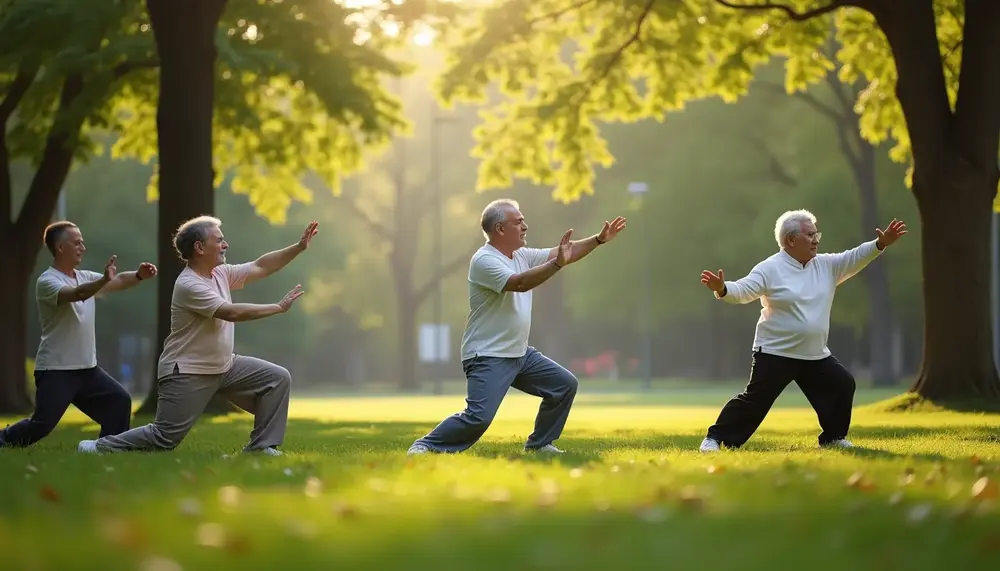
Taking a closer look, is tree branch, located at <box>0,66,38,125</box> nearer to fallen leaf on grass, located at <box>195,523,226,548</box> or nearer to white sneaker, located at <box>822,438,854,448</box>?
white sneaker, located at <box>822,438,854,448</box>

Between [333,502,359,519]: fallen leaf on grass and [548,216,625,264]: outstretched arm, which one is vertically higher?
[548,216,625,264]: outstretched arm

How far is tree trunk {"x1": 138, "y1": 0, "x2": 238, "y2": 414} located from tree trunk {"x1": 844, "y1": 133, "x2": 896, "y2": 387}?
2666 centimetres

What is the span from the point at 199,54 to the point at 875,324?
28369 mm

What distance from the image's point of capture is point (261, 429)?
34.0 ft

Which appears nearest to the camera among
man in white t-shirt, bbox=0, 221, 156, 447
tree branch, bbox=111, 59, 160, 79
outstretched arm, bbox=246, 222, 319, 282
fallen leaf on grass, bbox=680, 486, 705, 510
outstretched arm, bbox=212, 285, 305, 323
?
fallen leaf on grass, bbox=680, 486, 705, 510

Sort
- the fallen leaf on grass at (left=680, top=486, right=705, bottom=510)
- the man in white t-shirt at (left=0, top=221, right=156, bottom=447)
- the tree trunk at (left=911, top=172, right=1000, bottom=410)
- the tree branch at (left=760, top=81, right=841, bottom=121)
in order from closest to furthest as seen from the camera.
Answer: the fallen leaf on grass at (left=680, top=486, right=705, bottom=510) → the man in white t-shirt at (left=0, top=221, right=156, bottom=447) → the tree trunk at (left=911, top=172, right=1000, bottom=410) → the tree branch at (left=760, top=81, right=841, bottom=121)

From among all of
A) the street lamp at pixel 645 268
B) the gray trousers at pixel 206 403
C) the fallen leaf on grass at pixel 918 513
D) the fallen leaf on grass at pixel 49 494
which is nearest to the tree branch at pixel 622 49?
the gray trousers at pixel 206 403

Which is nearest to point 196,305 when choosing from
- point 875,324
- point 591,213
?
point 875,324

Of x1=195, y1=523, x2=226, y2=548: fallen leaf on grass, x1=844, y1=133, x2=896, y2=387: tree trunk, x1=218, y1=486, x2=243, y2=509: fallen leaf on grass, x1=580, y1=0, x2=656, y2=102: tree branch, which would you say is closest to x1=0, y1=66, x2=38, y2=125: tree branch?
x1=580, y1=0, x2=656, y2=102: tree branch

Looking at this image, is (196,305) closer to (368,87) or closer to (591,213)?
(368,87)

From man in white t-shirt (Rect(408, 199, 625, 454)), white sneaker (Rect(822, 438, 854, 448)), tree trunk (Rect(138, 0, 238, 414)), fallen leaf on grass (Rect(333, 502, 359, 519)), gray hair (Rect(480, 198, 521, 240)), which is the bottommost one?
white sneaker (Rect(822, 438, 854, 448))

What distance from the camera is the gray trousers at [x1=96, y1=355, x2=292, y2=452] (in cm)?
1032

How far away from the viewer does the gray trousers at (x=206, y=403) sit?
1032cm

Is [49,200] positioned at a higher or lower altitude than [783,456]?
higher
